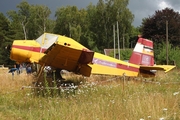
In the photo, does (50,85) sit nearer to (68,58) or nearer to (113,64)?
(68,58)

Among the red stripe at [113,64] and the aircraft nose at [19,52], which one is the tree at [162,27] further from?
the aircraft nose at [19,52]

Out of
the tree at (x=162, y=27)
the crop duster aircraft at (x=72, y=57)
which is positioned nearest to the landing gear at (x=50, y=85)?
the crop duster aircraft at (x=72, y=57)

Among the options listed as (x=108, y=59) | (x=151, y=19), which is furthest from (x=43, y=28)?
(x=108, y=59)

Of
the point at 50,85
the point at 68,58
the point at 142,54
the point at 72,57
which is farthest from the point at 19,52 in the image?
the point at 142,54

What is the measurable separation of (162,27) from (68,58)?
2908cm

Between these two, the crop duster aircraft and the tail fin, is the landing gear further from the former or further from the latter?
the tail fin

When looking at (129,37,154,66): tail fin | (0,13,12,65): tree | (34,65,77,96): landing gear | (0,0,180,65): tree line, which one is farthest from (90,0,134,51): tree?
(34,65,77,96): landing gear

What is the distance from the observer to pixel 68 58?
9.52 meters

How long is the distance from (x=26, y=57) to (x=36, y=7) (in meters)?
47.0

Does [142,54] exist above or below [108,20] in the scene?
below

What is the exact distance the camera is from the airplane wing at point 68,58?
28.7 feet

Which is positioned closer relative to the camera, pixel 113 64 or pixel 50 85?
pixel 50 85

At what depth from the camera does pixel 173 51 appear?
26469 mm

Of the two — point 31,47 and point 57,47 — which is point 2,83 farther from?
point 57,47
